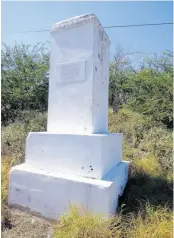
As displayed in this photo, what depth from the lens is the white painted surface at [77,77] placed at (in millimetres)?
2793

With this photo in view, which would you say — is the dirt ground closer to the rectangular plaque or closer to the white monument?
the white monument

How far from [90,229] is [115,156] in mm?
1493

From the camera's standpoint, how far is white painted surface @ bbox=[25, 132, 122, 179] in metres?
2.50

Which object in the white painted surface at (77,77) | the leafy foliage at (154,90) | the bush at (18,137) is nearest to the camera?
the white painted surface at (77,77)

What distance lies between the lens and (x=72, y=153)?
2.64 m

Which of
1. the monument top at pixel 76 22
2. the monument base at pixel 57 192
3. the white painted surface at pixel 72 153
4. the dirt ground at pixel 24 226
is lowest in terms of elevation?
the dirt ground at pixel 24 226

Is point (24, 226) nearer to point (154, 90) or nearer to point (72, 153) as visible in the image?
point (72, 153)

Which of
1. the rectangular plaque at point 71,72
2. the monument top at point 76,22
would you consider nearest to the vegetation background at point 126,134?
the rectangular plaque at point 71,72

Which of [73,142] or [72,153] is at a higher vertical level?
[73,142]

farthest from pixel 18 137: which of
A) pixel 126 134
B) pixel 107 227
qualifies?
pixel 107 227

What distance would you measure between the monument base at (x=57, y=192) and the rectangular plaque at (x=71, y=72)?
4.34 ft

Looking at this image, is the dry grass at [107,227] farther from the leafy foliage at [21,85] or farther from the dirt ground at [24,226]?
the leafy foliage at [21,85]

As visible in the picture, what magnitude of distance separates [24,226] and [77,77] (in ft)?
6.55

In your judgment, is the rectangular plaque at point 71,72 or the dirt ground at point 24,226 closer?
the dirt ground at point 24,226
